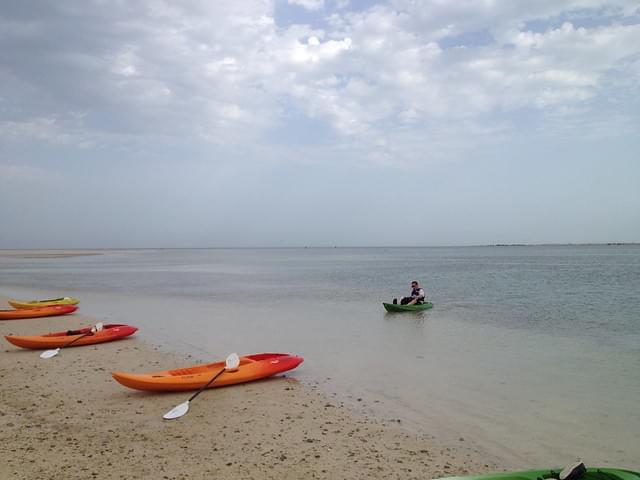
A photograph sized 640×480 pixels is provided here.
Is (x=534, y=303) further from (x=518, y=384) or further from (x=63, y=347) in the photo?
(x=63, y=347)

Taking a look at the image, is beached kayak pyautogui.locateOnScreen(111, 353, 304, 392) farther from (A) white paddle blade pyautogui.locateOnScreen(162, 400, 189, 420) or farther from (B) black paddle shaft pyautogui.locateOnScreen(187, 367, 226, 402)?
(A) white paddle blade pyautogui.locateOnScreen(162, 400, 189, 420)

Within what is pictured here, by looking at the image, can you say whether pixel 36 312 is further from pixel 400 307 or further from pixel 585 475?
pixel 585 475

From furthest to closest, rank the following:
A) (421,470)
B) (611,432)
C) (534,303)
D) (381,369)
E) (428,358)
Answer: (534,303) → (428,358) → (381,369) → (611,432) → (421,470)

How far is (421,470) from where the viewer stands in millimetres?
5188

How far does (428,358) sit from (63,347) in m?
8.26

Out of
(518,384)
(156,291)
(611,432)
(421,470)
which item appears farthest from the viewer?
(156,291)

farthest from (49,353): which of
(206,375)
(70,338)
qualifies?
(206,375)

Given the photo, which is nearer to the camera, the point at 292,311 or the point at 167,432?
the point at 167,432

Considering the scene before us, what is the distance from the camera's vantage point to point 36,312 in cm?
1644

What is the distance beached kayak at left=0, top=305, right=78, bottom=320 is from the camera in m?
15.8

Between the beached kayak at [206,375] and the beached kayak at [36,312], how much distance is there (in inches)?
391

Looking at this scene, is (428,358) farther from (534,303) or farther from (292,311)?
(534,303)

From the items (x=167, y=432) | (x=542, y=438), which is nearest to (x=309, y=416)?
(x=167, y=432)

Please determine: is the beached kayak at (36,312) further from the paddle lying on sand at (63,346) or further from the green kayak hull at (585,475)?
the green kayak hull at (585,475)
